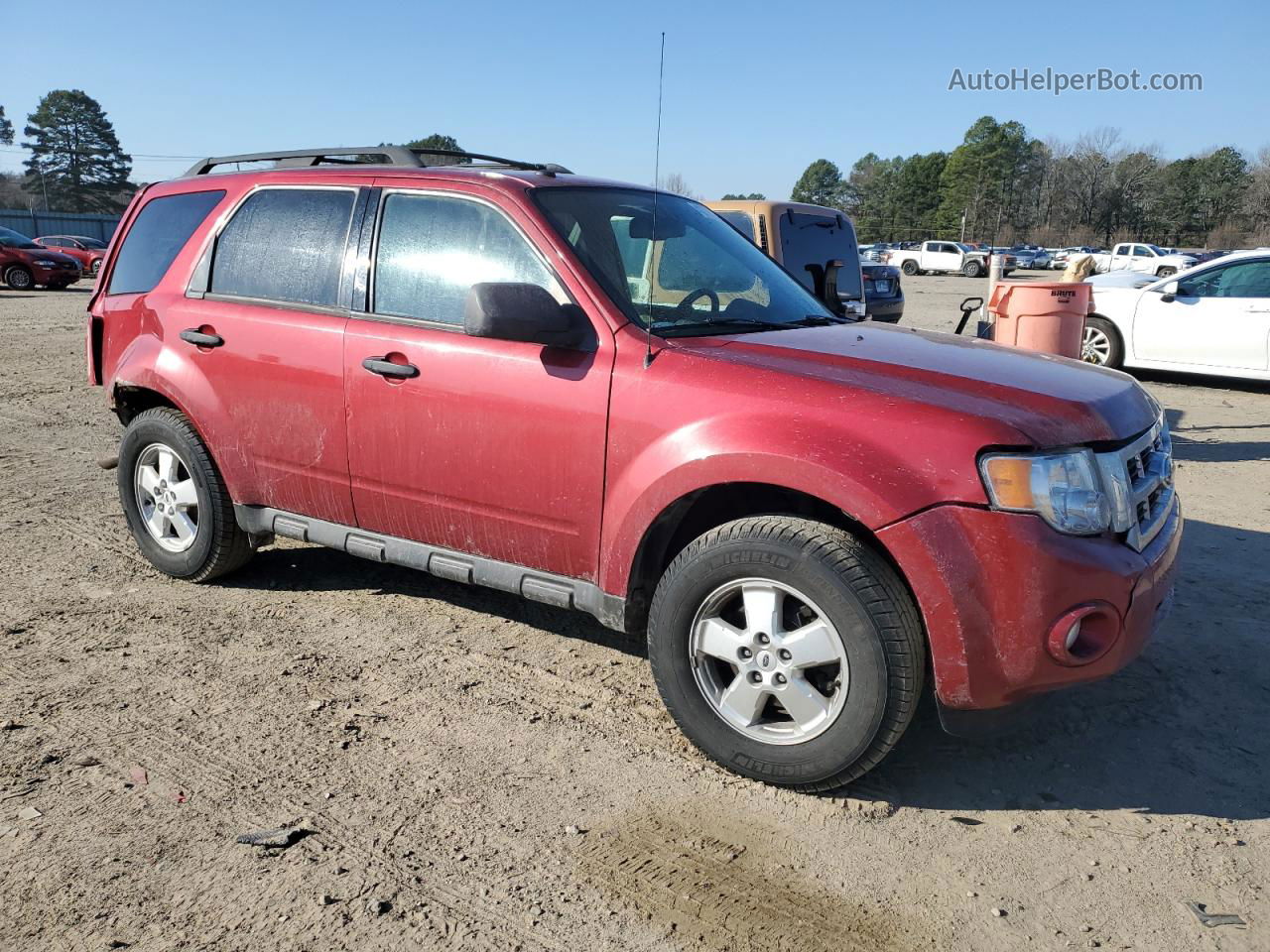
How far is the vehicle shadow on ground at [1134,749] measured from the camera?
310 centimetres

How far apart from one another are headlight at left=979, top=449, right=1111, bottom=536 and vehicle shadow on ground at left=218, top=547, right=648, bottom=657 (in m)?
1.86

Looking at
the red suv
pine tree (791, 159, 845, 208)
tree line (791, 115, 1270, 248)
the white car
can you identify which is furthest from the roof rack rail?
pine tree (791, 159, 845, 208)

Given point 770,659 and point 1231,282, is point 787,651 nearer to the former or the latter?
point 770,659

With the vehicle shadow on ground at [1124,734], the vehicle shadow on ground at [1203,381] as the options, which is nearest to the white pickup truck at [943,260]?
the vehicle shadow on ground at [1203,381]

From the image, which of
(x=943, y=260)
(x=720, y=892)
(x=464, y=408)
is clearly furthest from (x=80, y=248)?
(x=943, y=260)

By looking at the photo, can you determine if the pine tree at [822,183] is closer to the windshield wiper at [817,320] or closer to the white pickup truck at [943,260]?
the white pickup truck at [943,260]

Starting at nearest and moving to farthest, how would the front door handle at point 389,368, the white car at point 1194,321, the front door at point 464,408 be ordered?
the front door at point 464,408
the front door handle at point 389,368
the white car at point 1194,321

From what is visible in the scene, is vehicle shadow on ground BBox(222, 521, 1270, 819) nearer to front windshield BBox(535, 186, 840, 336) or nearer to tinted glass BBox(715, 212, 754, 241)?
front windshield BBox(535, 186, 840, 336)

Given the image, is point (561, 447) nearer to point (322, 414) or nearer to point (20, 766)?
point (322, 414)

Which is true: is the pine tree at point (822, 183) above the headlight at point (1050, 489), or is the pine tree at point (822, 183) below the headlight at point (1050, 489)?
above

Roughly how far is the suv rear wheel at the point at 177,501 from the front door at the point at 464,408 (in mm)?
912

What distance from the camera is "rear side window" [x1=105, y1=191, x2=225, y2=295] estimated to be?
4.69 meters

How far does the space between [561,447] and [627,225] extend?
110 centimetres

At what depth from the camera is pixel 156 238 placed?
4.85 m
